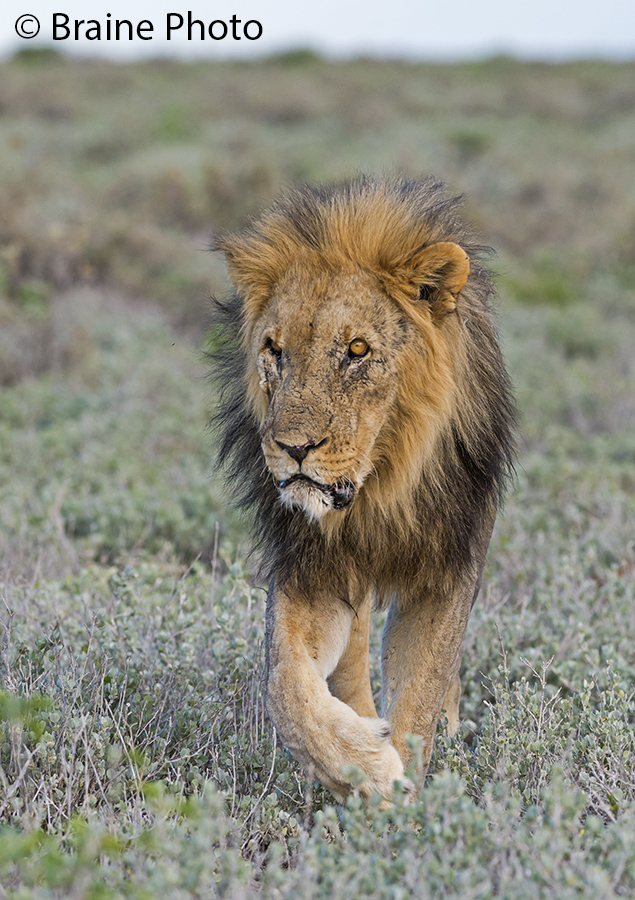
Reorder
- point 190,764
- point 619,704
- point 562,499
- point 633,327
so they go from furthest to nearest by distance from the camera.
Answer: point 633,327, point 562,499, point 619,704, point 190,764

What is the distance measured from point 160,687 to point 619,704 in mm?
1595

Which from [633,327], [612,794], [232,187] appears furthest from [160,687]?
[232,187]

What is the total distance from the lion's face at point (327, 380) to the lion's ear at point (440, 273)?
0.12 meters

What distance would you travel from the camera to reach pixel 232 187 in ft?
56.5

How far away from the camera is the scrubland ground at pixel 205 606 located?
2402mm

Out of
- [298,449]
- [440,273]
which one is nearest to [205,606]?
[298,449]

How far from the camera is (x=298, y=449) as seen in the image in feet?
9.07

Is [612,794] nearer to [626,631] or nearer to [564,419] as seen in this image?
[626,631]

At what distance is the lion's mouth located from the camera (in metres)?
2.82

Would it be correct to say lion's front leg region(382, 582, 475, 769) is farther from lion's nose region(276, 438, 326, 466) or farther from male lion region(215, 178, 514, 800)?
lion's nose region(276, 438, 326, 466)

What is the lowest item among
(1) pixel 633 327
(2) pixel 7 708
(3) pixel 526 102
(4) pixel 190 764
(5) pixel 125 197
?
(4) pixel 190 764

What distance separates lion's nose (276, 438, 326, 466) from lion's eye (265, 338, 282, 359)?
1.21ft

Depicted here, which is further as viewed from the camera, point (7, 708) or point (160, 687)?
point (160, 687)

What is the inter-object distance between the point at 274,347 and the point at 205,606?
1.73 metres
